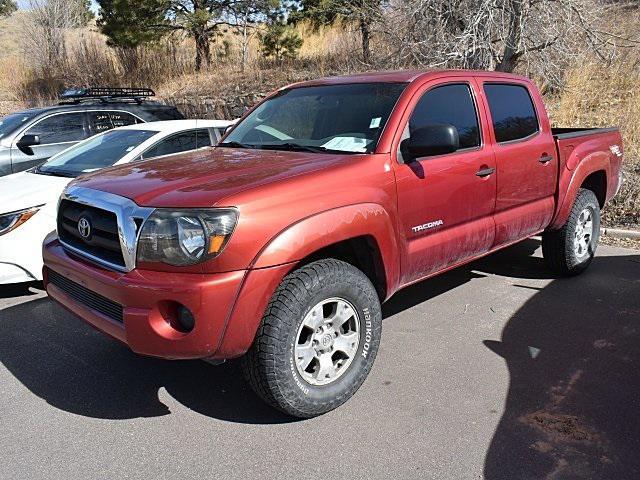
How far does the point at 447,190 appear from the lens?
3.91 m

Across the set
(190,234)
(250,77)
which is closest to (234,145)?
(190,234)

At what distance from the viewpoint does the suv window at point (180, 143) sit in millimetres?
6078

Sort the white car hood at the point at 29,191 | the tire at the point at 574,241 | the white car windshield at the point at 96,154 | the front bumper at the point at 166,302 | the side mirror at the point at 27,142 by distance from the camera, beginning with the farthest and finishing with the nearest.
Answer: the side mirror at the point at 27,142 → the white car windshield at the point at 96,154 → the tire at the point at 574,241 → the white car hood at the point at 29,191 → the front bumper at the point at 166,302

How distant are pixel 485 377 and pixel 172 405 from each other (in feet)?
6.42

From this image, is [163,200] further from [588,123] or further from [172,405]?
[588,123]

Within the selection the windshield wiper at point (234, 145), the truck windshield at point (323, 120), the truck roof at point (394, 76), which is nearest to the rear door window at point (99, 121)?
the truck windshield at point (323, 120)

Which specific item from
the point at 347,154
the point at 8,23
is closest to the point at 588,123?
the point at 347,154

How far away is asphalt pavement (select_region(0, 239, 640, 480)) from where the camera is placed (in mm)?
2875

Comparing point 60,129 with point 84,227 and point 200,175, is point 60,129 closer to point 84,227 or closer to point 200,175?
point 84,227

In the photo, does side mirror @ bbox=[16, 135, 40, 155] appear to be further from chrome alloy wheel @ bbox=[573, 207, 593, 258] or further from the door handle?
chrome alloy wheel @ bbox=[573, 207, 593, 258]

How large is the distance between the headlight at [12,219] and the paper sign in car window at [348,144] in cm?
291

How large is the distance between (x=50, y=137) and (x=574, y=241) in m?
6.69

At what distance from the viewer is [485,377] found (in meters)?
3.70

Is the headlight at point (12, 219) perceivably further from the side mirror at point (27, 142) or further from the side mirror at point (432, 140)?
the side mirror at point (432, 140)
